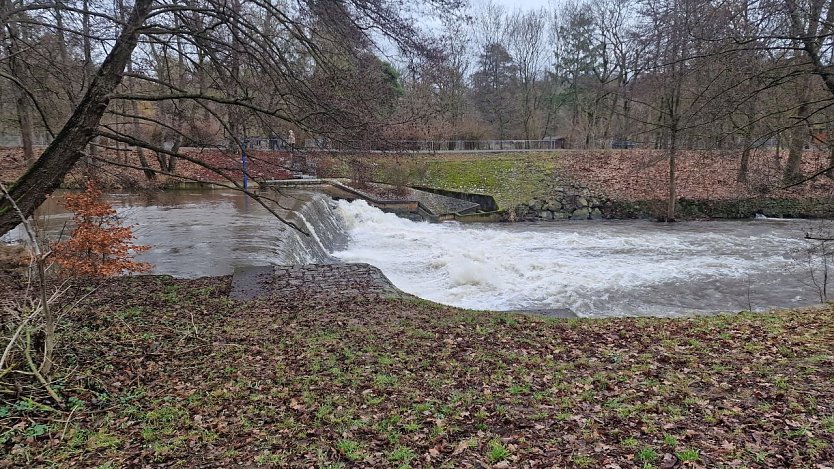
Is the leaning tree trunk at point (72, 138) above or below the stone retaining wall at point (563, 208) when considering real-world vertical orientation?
above

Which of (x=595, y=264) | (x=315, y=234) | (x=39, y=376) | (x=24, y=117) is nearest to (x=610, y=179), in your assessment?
(x=595, y=264)

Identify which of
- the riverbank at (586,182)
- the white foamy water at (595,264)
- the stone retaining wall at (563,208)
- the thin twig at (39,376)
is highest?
the riverbank at (586,182)

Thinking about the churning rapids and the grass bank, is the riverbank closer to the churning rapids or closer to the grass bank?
the grass bank

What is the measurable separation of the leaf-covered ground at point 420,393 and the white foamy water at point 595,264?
3.95 m

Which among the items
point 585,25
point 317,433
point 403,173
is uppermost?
point 585,25

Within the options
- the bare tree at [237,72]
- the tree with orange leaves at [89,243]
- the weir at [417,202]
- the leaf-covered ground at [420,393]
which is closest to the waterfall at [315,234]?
the weir at [417,202]

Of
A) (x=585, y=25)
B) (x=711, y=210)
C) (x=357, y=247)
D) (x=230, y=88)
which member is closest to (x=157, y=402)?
(x=230, y=88)

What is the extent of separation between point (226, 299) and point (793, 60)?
8.77 metres

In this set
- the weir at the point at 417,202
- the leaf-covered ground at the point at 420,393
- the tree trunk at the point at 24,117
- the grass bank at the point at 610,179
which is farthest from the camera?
the grass bank at the point at 610,179

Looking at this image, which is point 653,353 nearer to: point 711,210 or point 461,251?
point 461,251

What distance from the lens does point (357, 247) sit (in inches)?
649

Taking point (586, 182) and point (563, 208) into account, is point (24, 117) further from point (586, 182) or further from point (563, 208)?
point (586, 182)

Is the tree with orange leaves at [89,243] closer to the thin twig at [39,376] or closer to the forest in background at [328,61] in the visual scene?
the forest in background at [328,61]

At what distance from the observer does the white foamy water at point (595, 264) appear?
11047mm
